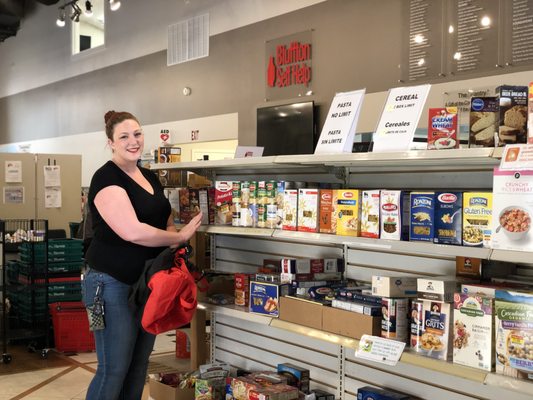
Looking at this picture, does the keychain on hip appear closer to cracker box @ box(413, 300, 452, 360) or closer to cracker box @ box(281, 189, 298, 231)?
cracker box @ box(281, 189, 298, 231)

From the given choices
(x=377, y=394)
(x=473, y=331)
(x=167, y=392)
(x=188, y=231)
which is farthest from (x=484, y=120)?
(x=167, y=392)

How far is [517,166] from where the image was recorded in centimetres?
210

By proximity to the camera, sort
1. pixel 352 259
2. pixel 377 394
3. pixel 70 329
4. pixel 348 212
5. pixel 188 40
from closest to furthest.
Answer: pixel 348 212, pixel 377 394, pixel 352 259, pixel 70 329, pixel 188 40

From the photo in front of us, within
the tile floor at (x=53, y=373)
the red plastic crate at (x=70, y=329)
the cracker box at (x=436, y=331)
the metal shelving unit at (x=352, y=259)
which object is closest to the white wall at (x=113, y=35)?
the metal shelving unit at (x=352, y=259)

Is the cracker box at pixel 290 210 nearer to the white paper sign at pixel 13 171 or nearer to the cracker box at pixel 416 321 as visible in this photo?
the cracker box at pixel 416 321

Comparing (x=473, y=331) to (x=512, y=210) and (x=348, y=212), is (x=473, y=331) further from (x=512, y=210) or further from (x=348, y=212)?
(x=348, y=212)

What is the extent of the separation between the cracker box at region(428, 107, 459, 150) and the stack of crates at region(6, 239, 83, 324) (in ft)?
15.1

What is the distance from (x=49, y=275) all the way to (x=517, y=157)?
5.20 m

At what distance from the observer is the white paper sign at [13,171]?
761 cm

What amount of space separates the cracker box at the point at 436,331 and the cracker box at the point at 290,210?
87cm

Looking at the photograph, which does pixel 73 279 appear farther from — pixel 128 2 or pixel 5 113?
pixel 5 113

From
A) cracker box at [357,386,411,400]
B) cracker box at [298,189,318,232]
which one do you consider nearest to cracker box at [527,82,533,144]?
cracker box at [298,189,318,232]

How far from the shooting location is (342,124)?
9.48 ft

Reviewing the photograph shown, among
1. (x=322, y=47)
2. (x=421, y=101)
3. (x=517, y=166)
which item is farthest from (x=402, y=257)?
(x=322, y=47)
